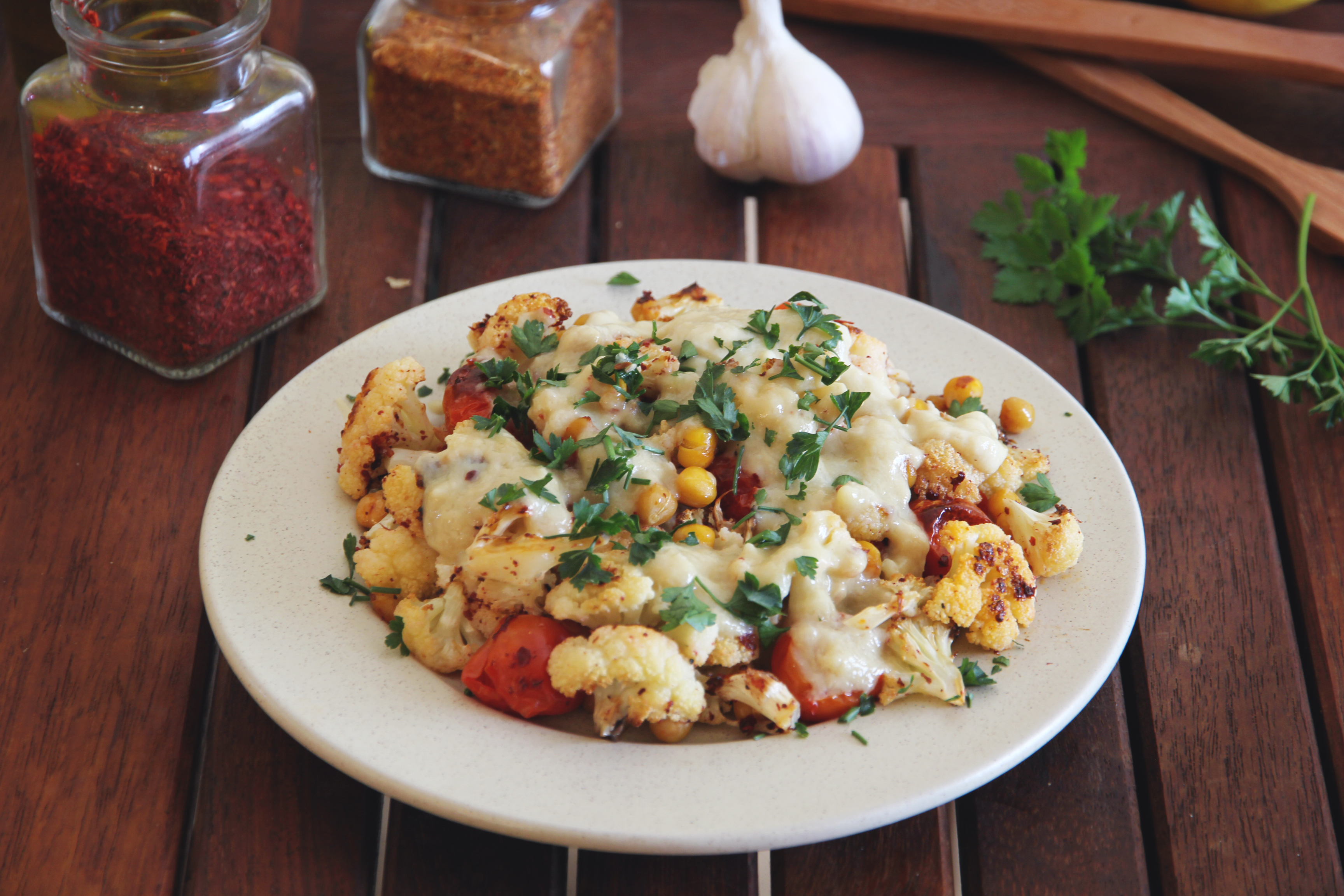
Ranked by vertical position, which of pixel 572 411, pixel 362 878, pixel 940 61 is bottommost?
pixel 362 878

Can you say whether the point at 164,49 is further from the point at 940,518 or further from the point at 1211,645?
the point at 1211,645

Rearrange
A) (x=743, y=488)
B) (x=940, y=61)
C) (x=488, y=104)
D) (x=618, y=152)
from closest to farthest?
(x=743, y=488)
(x=488, y=104)
(x=618, y=152)
(x=940, y=61)

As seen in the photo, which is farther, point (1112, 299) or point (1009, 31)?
point (1009, 31)

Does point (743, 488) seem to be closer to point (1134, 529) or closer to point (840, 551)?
point (840, 551)

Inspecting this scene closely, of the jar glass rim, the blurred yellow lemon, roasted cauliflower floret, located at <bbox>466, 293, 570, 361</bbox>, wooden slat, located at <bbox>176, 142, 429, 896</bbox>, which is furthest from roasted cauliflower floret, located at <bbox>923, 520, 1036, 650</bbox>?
the blurred yellow lemon

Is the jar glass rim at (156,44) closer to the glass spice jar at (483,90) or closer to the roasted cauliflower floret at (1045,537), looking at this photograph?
the glass spice jar at (483,90)

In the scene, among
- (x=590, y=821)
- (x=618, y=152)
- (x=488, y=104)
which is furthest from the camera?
(x=618, y=152)

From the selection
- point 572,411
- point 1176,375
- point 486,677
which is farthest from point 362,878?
point 1176,375

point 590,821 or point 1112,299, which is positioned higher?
point 590,821
